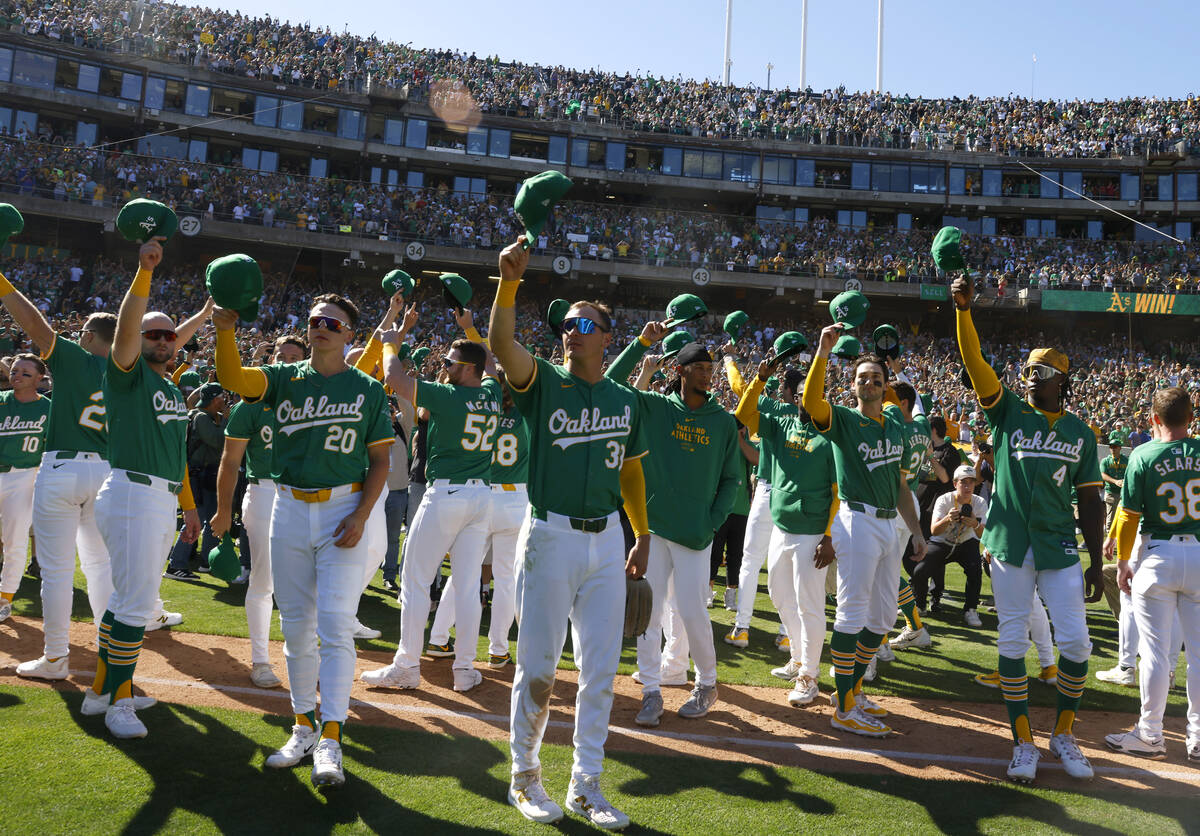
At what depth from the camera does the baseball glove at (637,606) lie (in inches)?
172

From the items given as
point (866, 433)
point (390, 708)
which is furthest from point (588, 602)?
point (866, 433)

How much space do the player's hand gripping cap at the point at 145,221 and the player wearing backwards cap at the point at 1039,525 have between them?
4.50m

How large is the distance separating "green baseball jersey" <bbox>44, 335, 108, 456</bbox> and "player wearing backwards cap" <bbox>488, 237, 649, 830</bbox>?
10.1ft

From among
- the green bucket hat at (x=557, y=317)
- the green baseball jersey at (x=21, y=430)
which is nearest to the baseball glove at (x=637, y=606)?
the green bucket hat at (x=557, y=317)

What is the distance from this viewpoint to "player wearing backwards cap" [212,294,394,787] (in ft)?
14.0

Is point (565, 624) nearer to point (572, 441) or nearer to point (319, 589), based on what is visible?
point (572, 441)

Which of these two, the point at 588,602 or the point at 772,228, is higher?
the point at 772,228

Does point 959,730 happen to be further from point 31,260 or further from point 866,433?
point 31,260

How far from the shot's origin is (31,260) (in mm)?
29812

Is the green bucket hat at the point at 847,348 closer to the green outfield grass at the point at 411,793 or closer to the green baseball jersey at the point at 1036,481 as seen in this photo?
the green baseball jersey at the point at 1036,481

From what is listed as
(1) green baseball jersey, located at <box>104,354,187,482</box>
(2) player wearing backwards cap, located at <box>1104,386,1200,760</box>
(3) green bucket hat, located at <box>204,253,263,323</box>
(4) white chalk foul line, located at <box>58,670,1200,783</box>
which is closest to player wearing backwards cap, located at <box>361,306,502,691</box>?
(4) white chalk foul line, located at <box>58,670,1200,783</box>

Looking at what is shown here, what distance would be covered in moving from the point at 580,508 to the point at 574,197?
1355 inches

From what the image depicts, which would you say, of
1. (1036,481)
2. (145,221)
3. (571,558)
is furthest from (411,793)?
(1036,481)

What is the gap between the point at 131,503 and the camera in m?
4.74
